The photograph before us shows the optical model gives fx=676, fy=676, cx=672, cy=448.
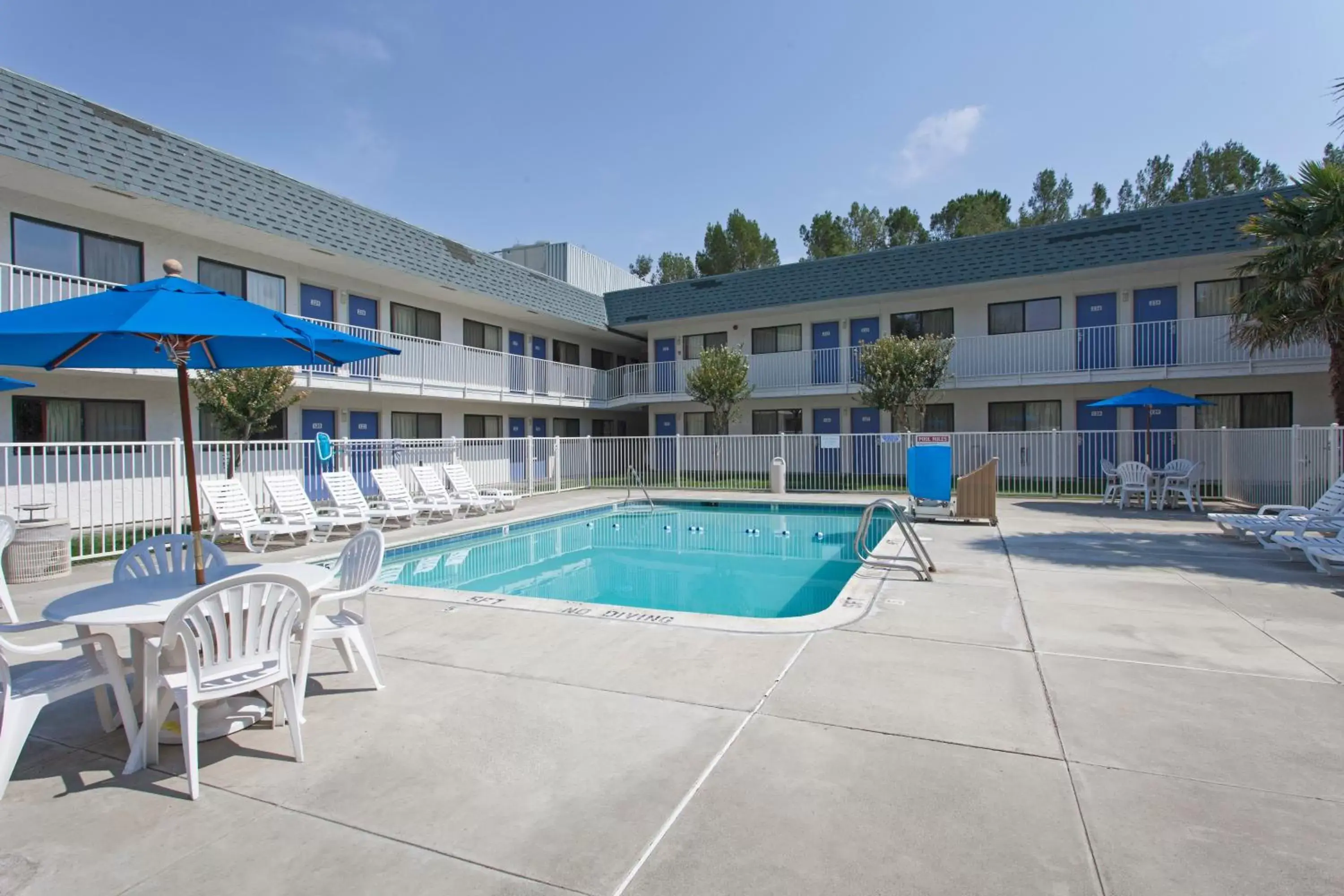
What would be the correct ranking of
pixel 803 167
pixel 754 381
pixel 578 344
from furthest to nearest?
pixel 578 344
pixel 754 381
pixel 803 167

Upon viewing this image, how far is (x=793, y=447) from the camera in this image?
61.7 feet

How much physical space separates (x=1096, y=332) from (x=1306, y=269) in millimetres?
7423

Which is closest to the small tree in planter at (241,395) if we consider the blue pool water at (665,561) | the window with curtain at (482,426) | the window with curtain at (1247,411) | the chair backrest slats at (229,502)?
the chair backrest slats at (229,502)

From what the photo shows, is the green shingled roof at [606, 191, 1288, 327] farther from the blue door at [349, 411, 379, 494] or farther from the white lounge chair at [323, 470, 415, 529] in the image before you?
the white lounge chair at [323, 470, 415, 529]

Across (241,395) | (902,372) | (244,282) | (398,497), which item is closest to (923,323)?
(902,372)

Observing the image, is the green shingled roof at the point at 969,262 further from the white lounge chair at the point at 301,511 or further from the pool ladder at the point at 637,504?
the white lounge chair at the point at 301,511

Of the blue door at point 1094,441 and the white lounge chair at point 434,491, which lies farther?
the blue door at point 1094,441

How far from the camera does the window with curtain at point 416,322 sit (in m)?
A: 19.4

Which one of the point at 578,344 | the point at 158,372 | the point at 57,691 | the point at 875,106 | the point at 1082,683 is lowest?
the point at 1082,683

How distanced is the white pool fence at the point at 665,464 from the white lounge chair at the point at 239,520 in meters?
0.44

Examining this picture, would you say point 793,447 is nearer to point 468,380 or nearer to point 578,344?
point 468,380

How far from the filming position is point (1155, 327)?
1852cm

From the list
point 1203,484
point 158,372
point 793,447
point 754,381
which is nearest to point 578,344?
point 754,381

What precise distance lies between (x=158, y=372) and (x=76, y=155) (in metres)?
3.89
